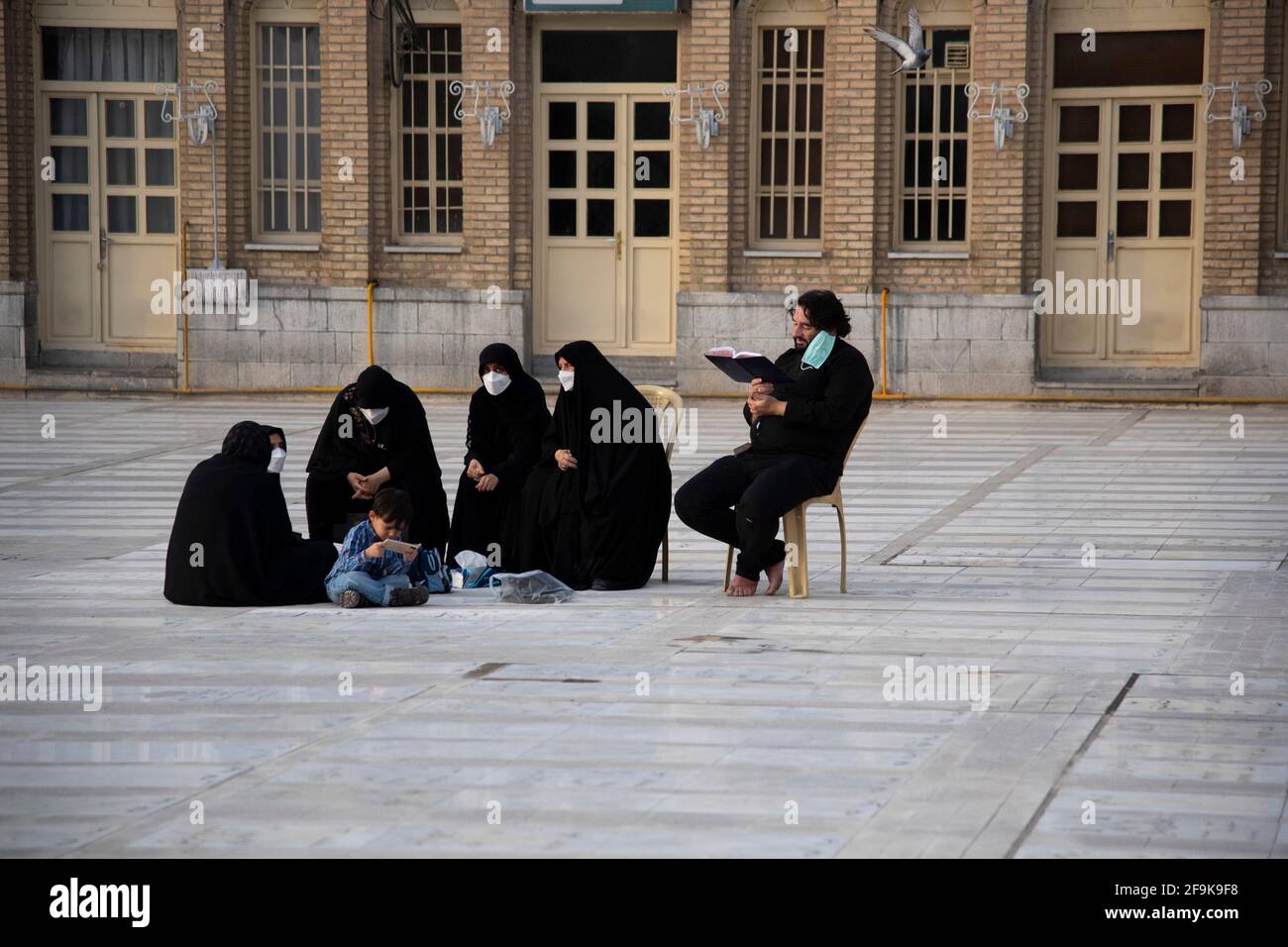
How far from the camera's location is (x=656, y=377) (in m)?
20.9

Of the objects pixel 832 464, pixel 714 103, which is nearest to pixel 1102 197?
pixel 714 103

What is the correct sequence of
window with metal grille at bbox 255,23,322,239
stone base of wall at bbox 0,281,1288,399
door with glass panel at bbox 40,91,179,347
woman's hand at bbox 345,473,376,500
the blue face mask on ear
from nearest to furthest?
the blue face mask on ear
woman's hand at bbox 345,473,376,500
stone base of wall at bbox 0,281,1288,399
window with metal grille at bbox 255,23,322,239
door with glass panel at bbox 40,91,179,347

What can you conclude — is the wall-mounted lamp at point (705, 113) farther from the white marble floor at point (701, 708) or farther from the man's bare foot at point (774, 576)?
the man's bare foot at point (774, 576)

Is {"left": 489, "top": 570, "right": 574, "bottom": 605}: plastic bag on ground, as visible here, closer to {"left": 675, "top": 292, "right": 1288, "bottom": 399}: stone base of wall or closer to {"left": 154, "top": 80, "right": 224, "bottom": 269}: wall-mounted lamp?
{"left": 675, "top": 292, "right": 1288, "bottom": 399}: stone base of wall

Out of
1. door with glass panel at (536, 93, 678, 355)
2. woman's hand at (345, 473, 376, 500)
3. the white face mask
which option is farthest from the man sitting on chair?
door with glass panel at (536, 93, 678, 355)

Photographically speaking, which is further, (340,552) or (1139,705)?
(340,552)

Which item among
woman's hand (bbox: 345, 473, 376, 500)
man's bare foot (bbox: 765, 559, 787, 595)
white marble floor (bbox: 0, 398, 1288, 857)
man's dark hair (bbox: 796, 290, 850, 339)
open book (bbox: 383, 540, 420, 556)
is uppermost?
man's dark hair (bbox: 796, 290, 850, 339)

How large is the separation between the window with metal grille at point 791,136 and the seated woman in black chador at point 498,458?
10.5m

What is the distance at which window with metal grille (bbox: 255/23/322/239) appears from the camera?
21.1m

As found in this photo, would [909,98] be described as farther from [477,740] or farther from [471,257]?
[477,740]

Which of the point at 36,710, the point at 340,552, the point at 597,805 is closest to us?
the point at 597,805

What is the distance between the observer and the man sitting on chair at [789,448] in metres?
9.68

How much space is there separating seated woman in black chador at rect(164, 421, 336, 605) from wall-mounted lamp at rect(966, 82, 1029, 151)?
11869 millimetres

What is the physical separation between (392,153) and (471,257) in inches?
56.2
